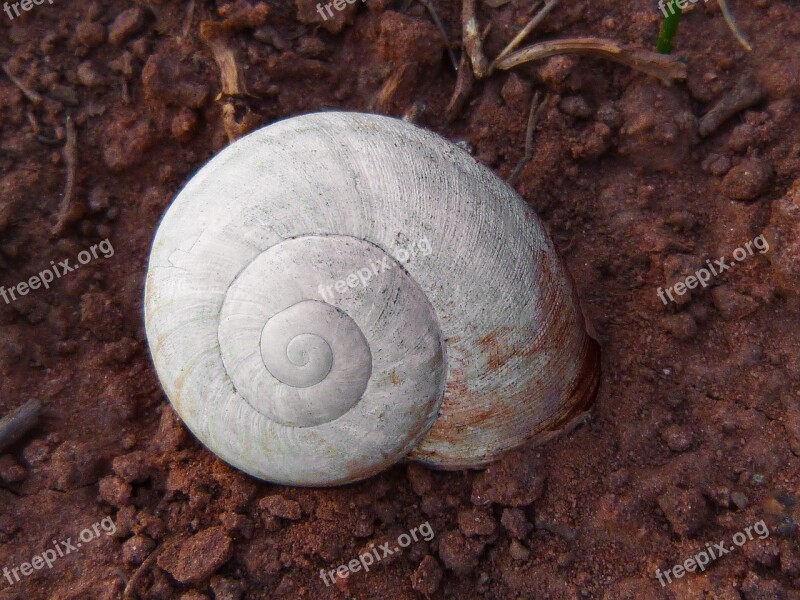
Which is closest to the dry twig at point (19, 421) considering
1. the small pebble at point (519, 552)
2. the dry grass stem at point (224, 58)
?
the dry grass stem at point (224, 58)

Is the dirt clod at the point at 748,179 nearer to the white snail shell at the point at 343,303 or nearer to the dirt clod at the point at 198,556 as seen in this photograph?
the white snail shell at the point at 343,303

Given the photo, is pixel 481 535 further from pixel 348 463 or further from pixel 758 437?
pixel 758 437

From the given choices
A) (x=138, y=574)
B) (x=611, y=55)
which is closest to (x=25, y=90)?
(x=138, y=574)

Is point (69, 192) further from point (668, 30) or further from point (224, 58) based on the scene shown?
point (668, 30)

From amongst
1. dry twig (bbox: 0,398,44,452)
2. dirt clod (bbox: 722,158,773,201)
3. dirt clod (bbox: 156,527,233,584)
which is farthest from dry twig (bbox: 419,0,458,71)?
dry twig (bbox: 0,398,44,452)

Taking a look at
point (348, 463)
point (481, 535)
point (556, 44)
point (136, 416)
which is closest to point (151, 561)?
point (136, 416)
